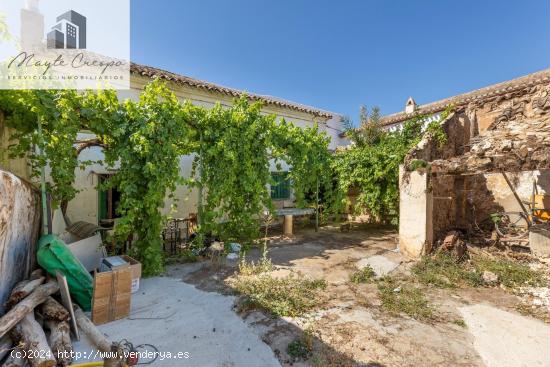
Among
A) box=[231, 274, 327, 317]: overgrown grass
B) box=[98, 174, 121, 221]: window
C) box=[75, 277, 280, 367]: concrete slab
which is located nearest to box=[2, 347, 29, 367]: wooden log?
box=[75, 277, 280, 367]: concrete slab

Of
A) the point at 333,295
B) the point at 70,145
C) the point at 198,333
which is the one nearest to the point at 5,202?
the point at 70,145

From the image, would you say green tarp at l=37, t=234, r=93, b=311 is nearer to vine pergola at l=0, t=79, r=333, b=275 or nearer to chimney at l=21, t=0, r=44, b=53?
vine pergola at l=0, t=79, r=333, b=275

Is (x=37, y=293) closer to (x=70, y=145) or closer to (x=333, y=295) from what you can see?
(x=70, y=145)

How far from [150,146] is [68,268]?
2463 millimetres

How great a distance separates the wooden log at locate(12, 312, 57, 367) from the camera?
2.48 m

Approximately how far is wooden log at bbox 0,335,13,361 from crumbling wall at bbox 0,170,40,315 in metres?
0.62

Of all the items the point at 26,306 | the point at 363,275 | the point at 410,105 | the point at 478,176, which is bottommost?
the point at 363,275

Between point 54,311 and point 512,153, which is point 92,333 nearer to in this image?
point 54,311

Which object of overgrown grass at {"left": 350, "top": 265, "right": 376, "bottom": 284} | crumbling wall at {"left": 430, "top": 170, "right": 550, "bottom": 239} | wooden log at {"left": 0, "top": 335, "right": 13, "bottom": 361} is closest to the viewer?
wooden log at {"left": 0, "top": 335, "right": 13, "bottom": 361}

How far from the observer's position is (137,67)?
8602mm

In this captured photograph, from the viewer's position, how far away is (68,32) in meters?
8.22

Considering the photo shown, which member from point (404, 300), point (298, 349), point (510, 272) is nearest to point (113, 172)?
point (298, 349)

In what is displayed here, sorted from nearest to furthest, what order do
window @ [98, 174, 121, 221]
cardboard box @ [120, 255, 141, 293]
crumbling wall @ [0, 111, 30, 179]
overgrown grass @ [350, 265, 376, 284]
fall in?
cardboard box @ [120, 255, 141, 293]
crumbling wall @ [0, 111, 30, 179]
overgrown grass @ [350, 265, 376, 284]
window @ [98, 174, 121, 221]

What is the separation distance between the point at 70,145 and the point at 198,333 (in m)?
3.89
